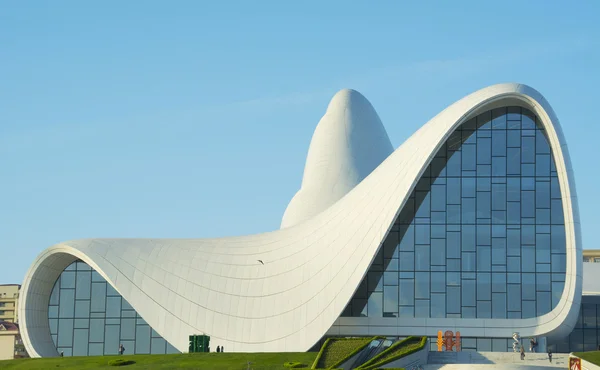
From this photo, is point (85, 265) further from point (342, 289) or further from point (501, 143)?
point (501, 143)

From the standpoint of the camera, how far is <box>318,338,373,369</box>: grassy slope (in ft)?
143

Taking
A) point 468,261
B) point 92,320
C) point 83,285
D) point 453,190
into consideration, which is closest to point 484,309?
point 468,261

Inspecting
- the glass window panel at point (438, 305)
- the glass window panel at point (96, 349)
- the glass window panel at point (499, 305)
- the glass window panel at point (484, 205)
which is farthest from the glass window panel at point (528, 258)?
the glass window panel at point (96, 349)

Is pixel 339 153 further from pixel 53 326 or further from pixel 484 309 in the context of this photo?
pixel 53 326

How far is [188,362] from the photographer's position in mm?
44656

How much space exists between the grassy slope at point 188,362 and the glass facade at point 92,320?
23.2ft

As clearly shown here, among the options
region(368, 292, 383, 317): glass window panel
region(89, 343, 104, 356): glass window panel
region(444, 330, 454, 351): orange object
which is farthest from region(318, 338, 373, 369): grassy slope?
region(89, 343, 104, 356): glass window panel

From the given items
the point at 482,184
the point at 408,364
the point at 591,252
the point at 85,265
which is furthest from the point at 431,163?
the point at 591,252

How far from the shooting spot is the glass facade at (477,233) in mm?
51594

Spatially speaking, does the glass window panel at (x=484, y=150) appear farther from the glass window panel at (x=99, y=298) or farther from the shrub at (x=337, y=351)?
the glass window panel at (x=99, y=298)

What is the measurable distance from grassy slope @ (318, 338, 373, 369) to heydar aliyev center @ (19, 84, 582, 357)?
3996 millimetres

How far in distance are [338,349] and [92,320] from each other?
56.4 ft

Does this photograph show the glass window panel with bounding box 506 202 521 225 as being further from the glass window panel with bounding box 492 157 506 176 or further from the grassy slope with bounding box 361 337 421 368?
the grassy slope with bounding box 361 337 421 368

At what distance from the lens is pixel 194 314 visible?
53719 mm
